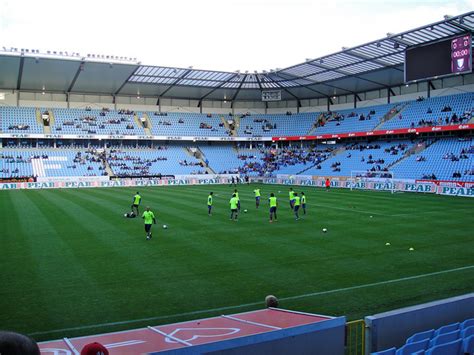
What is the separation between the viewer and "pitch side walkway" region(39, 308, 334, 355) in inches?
266

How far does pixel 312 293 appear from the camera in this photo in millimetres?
12508

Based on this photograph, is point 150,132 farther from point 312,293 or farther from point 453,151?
point 312,293

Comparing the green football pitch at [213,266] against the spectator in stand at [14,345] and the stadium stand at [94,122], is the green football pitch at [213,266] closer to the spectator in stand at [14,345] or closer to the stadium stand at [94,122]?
the spectator in stand at [14,345]

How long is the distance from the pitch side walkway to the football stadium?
47 millimetres

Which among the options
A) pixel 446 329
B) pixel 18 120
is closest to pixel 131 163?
pixel 18 120

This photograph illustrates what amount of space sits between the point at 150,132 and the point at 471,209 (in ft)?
174

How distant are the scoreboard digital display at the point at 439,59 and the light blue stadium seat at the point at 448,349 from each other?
33.8 meters

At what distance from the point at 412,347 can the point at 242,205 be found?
27.8m

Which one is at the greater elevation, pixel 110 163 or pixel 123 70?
pixel 123 70

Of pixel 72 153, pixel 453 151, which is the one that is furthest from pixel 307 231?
pixel 72 153

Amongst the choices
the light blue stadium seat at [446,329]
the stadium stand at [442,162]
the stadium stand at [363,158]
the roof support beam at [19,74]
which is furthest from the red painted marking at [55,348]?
the stadium stand at [363,158]

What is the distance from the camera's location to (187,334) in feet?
24.8

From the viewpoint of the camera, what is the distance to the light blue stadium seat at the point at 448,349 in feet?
20.1

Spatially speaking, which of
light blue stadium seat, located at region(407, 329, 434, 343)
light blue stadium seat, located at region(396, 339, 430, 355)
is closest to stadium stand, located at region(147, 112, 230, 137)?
light blue stadium seat, located at region(407, 329, 434, 343)
